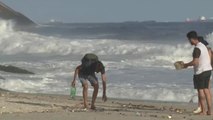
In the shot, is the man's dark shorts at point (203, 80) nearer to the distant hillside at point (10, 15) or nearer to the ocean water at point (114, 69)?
the ocean water at point (114, 69)

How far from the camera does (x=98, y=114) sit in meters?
11.6

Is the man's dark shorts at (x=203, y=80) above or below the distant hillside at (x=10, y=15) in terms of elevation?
below

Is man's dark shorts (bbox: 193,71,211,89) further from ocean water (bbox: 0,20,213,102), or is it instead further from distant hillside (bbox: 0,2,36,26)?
distant hillside (bbox: 0,2,36,26)

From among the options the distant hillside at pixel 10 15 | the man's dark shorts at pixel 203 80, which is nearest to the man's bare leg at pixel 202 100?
the man's dark shorts at pixel 203 80

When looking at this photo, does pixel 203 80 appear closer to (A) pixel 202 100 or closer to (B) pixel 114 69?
(A) pixel 202 100

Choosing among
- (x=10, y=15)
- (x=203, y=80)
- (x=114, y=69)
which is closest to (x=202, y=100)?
(x=203, y=80)

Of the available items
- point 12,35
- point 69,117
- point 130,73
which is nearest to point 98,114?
point 69,117

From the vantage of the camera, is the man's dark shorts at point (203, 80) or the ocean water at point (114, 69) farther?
the ocean water at point (114, 69)

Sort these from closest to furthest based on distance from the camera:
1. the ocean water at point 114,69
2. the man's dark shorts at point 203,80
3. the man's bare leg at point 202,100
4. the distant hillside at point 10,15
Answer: the man's dark shorts at point 203,80 < the man's bare leg at point 202,100 < the ocean water at point 114,69 < the distant hillside at point 10,15

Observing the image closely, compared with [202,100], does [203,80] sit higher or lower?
higher

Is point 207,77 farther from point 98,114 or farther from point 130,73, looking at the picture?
point 130,73

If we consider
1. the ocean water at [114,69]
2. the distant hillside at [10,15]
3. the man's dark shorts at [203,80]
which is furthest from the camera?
the distant hillside at [10,15]

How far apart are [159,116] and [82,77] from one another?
2129 mm

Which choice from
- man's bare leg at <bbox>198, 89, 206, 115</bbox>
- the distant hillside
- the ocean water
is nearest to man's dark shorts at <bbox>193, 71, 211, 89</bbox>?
man's bare leg at <bbox>198, 89, 206, 115</bbox>
